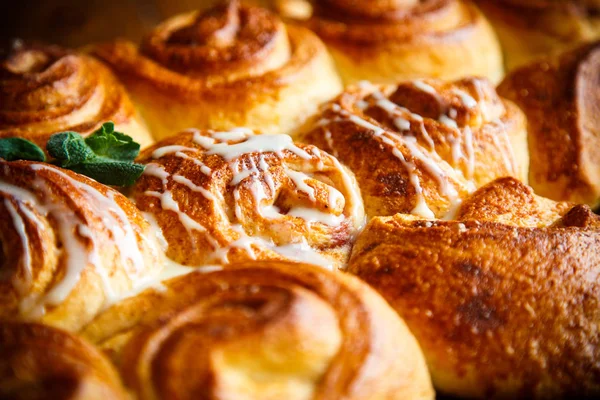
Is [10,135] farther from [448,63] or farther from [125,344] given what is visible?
[448,63]

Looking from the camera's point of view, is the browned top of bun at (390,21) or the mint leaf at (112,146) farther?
the browned top of bun at (390,21)

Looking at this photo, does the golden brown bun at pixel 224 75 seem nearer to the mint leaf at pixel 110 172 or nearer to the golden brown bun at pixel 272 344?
the mint leaf at pixel 110 172

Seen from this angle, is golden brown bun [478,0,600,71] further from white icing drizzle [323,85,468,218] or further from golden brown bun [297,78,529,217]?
white icing drizzle [323,85,468,218]

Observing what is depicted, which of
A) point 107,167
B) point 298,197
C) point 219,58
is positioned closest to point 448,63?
point 219,58

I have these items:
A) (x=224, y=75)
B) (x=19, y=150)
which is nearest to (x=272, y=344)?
(x=19, y=150)

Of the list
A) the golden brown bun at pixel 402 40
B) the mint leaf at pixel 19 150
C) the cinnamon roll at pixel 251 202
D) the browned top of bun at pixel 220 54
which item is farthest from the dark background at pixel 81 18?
the cinnamon roll at pixel 251 202

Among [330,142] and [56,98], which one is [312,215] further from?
[56,98]
